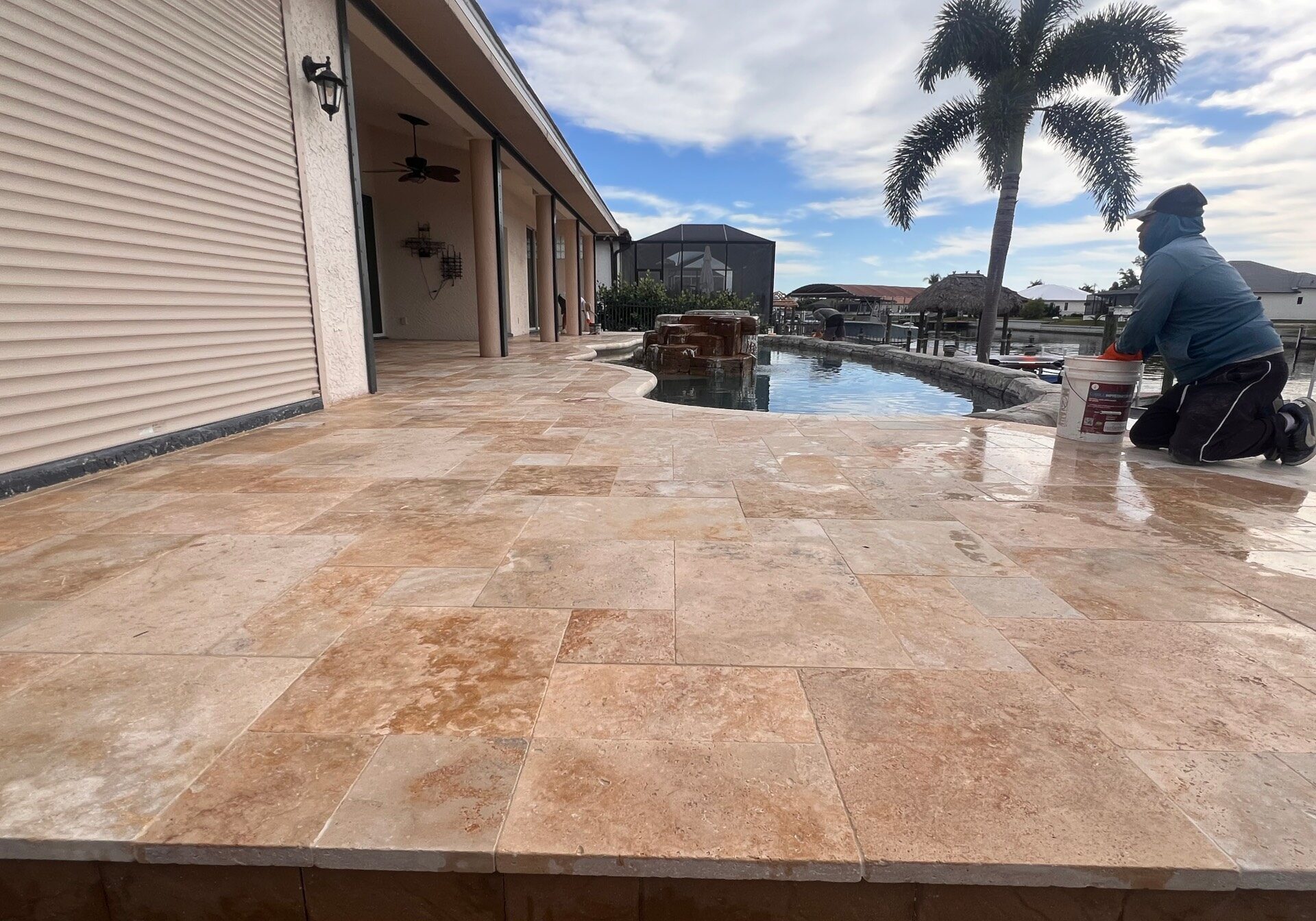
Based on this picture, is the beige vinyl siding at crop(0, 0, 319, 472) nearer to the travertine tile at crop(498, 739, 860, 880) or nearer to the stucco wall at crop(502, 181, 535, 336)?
the travertine tile at crop(498, 739, 860, 880)

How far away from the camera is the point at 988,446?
4164mm

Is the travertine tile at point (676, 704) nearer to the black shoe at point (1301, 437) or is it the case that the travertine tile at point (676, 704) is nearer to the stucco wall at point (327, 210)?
the black shoe at point (1301, 437)

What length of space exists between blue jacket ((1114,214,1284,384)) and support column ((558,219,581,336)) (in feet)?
44.8

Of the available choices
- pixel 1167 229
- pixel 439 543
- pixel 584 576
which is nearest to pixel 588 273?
pixel 1167 229

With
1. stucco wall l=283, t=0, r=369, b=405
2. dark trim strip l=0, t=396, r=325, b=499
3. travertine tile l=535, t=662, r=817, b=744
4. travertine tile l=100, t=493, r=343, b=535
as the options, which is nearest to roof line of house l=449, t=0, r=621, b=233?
stucco wall l=283, t=0, r=369, b=405

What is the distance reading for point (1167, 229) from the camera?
388 centimetres

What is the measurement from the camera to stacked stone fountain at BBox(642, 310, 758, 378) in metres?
10.9

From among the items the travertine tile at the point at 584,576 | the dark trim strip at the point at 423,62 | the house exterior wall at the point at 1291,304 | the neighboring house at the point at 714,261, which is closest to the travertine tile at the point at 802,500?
the travertine tile at the point at 584,576

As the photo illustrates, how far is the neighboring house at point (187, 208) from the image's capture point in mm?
2877

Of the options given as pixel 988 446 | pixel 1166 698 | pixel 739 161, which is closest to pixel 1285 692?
pixel 1166 698

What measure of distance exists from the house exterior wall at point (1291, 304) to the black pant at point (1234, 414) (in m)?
33.5

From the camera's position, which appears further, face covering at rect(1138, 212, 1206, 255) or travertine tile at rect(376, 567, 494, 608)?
face covering at rect(1138, 212, 1206, 255)

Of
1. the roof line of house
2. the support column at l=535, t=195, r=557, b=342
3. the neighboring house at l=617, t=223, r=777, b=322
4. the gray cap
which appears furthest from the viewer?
the neighboring house at l=617, t=223, r=777, b=322

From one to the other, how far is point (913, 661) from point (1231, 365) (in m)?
3.55
